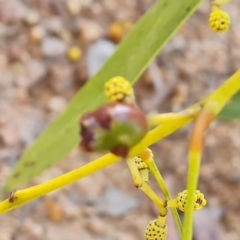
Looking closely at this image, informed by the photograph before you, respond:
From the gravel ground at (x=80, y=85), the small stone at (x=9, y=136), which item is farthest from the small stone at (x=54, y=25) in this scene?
the small stone at (x=9, y=136)

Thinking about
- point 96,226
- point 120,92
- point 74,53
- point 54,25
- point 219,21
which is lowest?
point 120,92

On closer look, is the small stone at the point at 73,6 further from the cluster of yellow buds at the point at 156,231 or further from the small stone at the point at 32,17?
the cluster of yellow buds at the point at 156,231

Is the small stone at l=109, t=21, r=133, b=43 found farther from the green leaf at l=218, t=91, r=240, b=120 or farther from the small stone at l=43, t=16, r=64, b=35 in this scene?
the green leaf at l=218, t=91, r=240, b=120

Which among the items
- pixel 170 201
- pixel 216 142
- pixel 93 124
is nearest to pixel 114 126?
pixel 93 124

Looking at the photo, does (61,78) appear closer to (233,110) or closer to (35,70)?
(35,70)

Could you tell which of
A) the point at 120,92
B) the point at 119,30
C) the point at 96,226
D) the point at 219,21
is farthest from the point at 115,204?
the point at 120,92

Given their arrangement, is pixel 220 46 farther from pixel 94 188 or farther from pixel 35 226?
pixel 35 226

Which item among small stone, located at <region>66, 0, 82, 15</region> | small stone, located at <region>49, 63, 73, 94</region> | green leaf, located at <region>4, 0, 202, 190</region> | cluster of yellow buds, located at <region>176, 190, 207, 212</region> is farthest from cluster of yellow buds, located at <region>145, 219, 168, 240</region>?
small stone, located at <region>66, 0, 82, 15</region>
